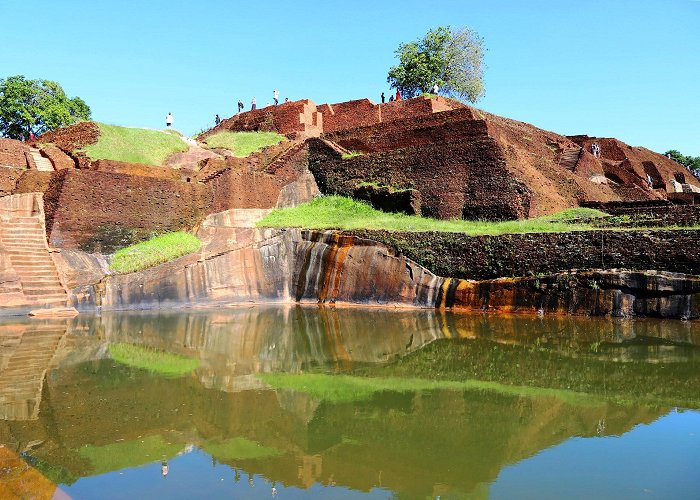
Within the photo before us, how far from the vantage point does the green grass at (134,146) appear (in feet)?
68.7

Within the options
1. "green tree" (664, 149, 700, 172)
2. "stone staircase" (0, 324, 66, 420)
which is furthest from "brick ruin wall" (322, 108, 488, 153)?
"green tree" (664, 149, 700, 172)

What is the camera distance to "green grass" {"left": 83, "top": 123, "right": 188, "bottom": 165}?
20.9 m

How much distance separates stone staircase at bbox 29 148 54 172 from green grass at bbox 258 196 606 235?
7.09m

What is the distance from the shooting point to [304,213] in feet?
67.1

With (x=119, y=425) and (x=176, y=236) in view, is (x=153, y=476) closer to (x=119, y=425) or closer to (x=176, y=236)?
(x=119, y=425)

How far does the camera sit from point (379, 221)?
18312mm

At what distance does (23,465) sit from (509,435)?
174 inches

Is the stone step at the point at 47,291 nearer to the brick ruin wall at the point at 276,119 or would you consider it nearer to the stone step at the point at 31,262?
the stone step at the point at 31,262

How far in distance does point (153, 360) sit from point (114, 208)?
9.10m

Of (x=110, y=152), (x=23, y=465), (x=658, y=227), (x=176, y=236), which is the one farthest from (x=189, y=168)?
(x=23, y=465)

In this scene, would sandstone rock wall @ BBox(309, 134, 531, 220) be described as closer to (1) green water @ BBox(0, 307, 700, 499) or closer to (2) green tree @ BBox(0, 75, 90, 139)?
(1) green water @ BBox(0, 307, 700, 499)

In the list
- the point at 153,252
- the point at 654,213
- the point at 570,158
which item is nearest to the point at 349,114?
the point at 570,158

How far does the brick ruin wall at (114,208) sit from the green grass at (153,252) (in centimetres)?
51

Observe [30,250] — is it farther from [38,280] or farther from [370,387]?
[370,387]
